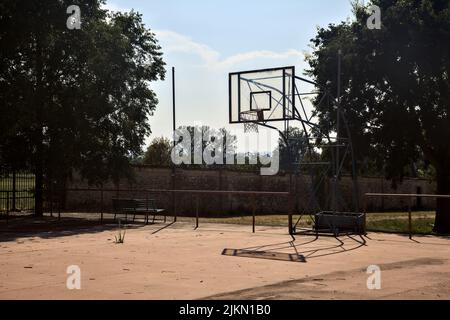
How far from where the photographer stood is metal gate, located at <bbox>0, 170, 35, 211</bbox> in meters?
26.9

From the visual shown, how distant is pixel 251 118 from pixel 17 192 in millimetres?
14550

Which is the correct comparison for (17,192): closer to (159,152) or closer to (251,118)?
(251,118)

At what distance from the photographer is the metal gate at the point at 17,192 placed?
1058 inches

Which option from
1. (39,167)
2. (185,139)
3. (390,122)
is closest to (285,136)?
(390,122)

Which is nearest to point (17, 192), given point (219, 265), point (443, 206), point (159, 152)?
point (443, 206)

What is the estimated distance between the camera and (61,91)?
24.5 metres

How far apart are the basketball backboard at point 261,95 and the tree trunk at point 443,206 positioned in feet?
33.6

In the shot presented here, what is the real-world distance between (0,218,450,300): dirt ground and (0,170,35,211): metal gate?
9506mm

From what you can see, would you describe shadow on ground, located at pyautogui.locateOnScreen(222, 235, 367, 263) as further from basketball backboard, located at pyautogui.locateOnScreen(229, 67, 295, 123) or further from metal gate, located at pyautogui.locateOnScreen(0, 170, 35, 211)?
metal gate, located at pyautogui.locateOnScreen(0, 170, 35, 211)

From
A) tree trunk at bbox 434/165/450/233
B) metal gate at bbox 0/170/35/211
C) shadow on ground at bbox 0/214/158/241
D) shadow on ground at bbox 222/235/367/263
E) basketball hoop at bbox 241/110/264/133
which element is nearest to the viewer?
shadow on ground at bbox 222/235/367/263

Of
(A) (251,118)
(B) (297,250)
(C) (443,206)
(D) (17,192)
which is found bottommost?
(B) (297,250)

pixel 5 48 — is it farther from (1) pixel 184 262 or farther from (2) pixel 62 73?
(1) pixel 184 262

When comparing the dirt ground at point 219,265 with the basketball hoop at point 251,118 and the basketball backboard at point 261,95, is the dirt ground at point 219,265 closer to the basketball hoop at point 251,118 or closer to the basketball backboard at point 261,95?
the basketball hoop at point 251,118

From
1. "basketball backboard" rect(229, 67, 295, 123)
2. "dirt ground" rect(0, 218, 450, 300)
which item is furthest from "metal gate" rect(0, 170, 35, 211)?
"basketball backboard" rect(229, 67, 295, 123)
